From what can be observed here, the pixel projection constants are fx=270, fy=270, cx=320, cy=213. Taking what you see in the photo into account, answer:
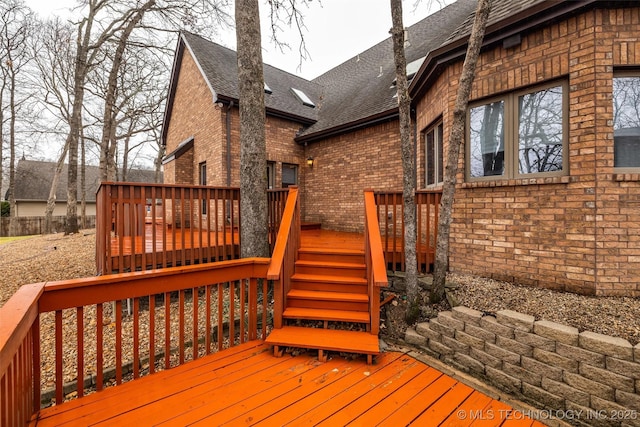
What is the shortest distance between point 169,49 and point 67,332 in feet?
33.1

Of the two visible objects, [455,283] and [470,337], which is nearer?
[470,337]

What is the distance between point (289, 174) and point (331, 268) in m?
5.69

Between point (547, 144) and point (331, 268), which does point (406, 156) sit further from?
point (547, 144)

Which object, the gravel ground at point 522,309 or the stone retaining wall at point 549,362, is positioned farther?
the gravel ground at point 522,309

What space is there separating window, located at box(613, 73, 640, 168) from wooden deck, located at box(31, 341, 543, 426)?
10.8ft

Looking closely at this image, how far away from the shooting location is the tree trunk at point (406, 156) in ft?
10.5

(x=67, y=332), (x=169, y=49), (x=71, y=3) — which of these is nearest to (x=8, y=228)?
(x=71, y=3)

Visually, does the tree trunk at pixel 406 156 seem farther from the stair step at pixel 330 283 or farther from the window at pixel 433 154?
the window at pixel 433 154

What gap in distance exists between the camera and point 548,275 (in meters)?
3.43

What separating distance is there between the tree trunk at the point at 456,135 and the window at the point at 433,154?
6.51 feet

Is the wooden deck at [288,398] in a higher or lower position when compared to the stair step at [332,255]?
lower

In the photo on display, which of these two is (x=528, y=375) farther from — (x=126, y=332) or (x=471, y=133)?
(x=126, y=332)

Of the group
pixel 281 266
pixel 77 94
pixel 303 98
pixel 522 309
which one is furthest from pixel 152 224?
pixel 77 94

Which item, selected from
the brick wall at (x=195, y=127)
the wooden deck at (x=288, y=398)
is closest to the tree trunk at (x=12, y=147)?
the brick wall at (x=195, y=127)
